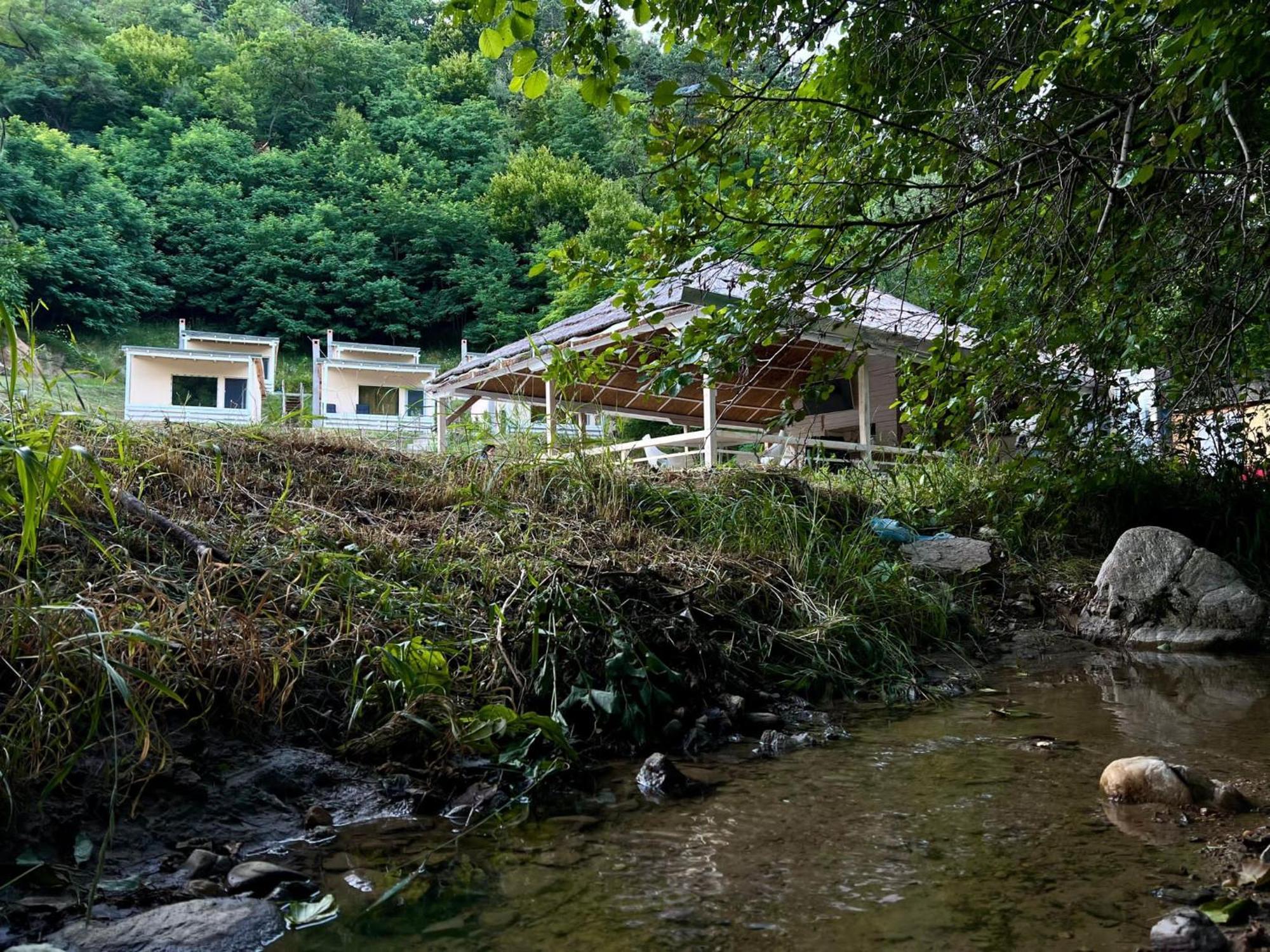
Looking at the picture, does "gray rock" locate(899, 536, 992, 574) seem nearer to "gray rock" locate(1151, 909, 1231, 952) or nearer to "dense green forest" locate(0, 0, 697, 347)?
"gray rock" locate(1151, 909, 1231, 952)

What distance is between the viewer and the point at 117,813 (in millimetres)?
2076

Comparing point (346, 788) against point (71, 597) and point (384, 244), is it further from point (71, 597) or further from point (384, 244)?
point (384, 244)

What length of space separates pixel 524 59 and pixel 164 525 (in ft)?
7.32

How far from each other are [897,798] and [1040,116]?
3457mm

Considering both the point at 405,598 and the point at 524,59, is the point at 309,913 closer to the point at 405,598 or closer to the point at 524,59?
the point at 405,598

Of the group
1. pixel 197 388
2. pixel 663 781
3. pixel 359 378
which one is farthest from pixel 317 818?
pixel 197 388

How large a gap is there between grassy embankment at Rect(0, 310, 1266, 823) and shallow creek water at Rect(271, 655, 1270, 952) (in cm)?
49

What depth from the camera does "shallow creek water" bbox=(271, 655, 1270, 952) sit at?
1631 millimetres

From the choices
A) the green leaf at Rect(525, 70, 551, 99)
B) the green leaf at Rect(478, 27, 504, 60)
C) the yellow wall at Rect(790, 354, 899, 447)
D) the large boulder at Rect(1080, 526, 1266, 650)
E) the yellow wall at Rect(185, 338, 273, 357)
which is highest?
the yellow wall at Rect(185, 338, 273, 357)

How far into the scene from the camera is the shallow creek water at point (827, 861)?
1.63 meters

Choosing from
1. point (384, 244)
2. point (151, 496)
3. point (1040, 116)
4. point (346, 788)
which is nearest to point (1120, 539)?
point (1040, 116)

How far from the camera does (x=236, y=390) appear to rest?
3189cm

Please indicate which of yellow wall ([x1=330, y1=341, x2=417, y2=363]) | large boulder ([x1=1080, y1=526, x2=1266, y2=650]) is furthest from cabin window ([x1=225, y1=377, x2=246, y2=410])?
large boulder ([x1=1080, y1=526, x2=1266, y2=650])

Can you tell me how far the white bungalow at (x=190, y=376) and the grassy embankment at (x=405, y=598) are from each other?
2507 cm
